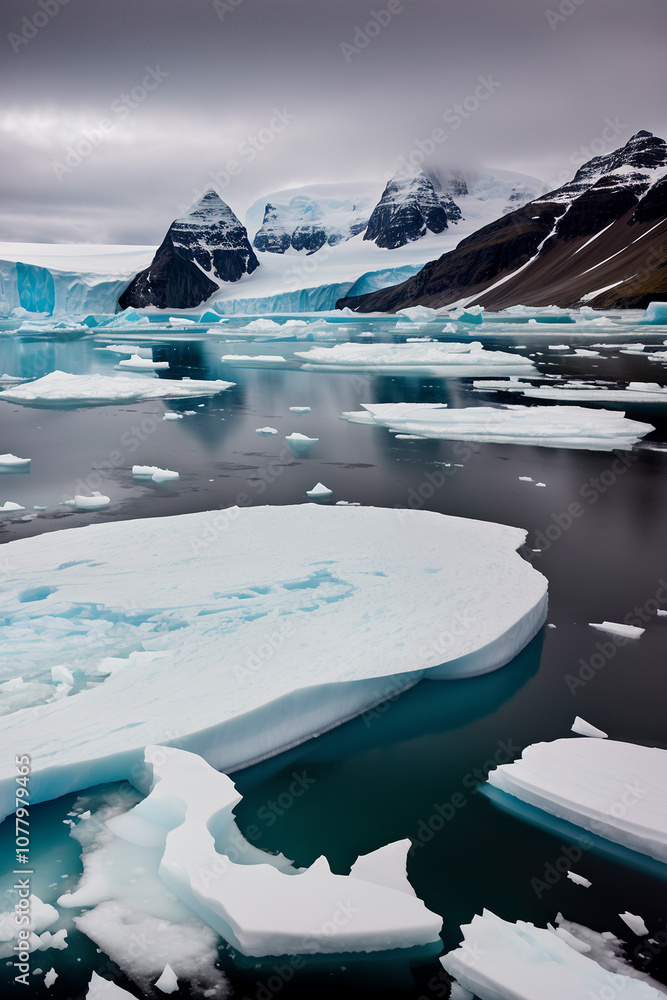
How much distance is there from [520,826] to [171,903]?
1505 mm

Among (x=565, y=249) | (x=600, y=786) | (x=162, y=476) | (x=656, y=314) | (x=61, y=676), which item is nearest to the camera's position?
(x=600, y=786)

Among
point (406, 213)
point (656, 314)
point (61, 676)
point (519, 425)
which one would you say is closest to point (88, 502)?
point (61, 676)

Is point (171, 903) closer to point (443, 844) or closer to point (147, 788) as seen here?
point (147, 788)

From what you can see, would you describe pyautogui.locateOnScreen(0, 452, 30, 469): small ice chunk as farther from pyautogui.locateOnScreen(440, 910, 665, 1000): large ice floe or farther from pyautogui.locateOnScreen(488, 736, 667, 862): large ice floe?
pyautogui.locateOnScreen(440, 910, 665, 1000): large ice floe

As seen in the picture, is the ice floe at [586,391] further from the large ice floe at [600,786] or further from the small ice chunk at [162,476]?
the large ice floe at [600,786]

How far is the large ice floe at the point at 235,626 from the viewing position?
3463mm

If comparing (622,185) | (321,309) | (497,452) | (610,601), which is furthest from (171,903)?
(622,185)

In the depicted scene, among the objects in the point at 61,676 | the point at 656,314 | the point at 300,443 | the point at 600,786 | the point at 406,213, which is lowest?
the point at 600,786

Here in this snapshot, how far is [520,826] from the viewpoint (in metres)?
3.13

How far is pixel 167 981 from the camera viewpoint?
2287 millimetres

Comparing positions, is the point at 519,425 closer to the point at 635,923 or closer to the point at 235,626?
the point at 235,626

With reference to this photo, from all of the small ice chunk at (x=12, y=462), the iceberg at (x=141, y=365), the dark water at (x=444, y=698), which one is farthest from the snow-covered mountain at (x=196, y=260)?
the dark water at (x=444, y=698)

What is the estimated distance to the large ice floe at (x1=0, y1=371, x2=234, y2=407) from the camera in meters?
16.1

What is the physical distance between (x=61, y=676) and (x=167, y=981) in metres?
1.92
